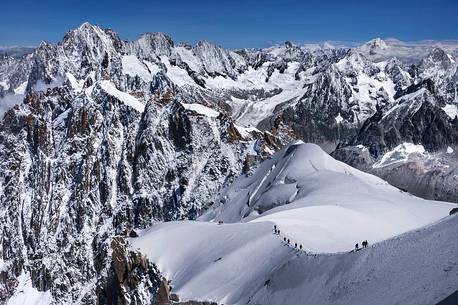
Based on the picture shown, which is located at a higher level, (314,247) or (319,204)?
(314,247)

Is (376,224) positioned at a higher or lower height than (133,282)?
higher

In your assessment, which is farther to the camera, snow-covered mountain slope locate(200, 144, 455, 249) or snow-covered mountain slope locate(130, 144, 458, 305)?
snow-covered mountain slope locate(200, 144, 455, 249)

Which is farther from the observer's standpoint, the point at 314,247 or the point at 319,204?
the point at 319,204

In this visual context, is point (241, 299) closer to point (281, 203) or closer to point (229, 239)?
point (229, 239)

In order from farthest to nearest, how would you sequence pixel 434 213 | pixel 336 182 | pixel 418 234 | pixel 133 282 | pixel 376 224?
pixel 336 182 < pixel 434 213 < pixel 133 282 < pixel 376 224 < pixel 418 234

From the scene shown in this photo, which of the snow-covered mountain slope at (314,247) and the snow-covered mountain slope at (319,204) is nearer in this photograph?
the snow-covered mountain slope at (314,247)

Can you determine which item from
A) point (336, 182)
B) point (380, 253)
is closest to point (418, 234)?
point (380, 253)

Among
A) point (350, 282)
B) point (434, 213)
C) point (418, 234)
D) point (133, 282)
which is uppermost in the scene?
point (418, 234)

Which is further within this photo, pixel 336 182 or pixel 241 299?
pixel 336 182
